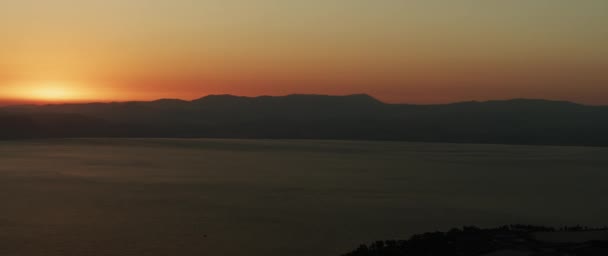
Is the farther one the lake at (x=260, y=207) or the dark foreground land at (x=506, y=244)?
the lake at (x=260, y=207)

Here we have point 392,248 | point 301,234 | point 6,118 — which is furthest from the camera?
point 6,118

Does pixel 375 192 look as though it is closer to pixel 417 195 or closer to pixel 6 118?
pixel 417 195

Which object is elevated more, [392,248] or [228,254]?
[392,248]

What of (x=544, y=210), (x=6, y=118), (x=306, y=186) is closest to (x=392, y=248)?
(x=544, y=210)

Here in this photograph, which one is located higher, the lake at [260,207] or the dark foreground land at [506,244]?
the dark foreground land at [506,244]

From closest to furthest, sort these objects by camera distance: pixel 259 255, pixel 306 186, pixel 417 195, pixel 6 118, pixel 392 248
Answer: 1. pixel 392 248
2. pixel 259 255
3. pixel 417 195
4. pixel 306 186
5. pixel 6 118

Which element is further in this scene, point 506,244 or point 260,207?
point 260,207

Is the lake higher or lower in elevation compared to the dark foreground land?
lower

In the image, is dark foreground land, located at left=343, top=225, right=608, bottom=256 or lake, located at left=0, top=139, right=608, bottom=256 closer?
dark foreground land, located at left=343, top=225, right=608, bottom=256
